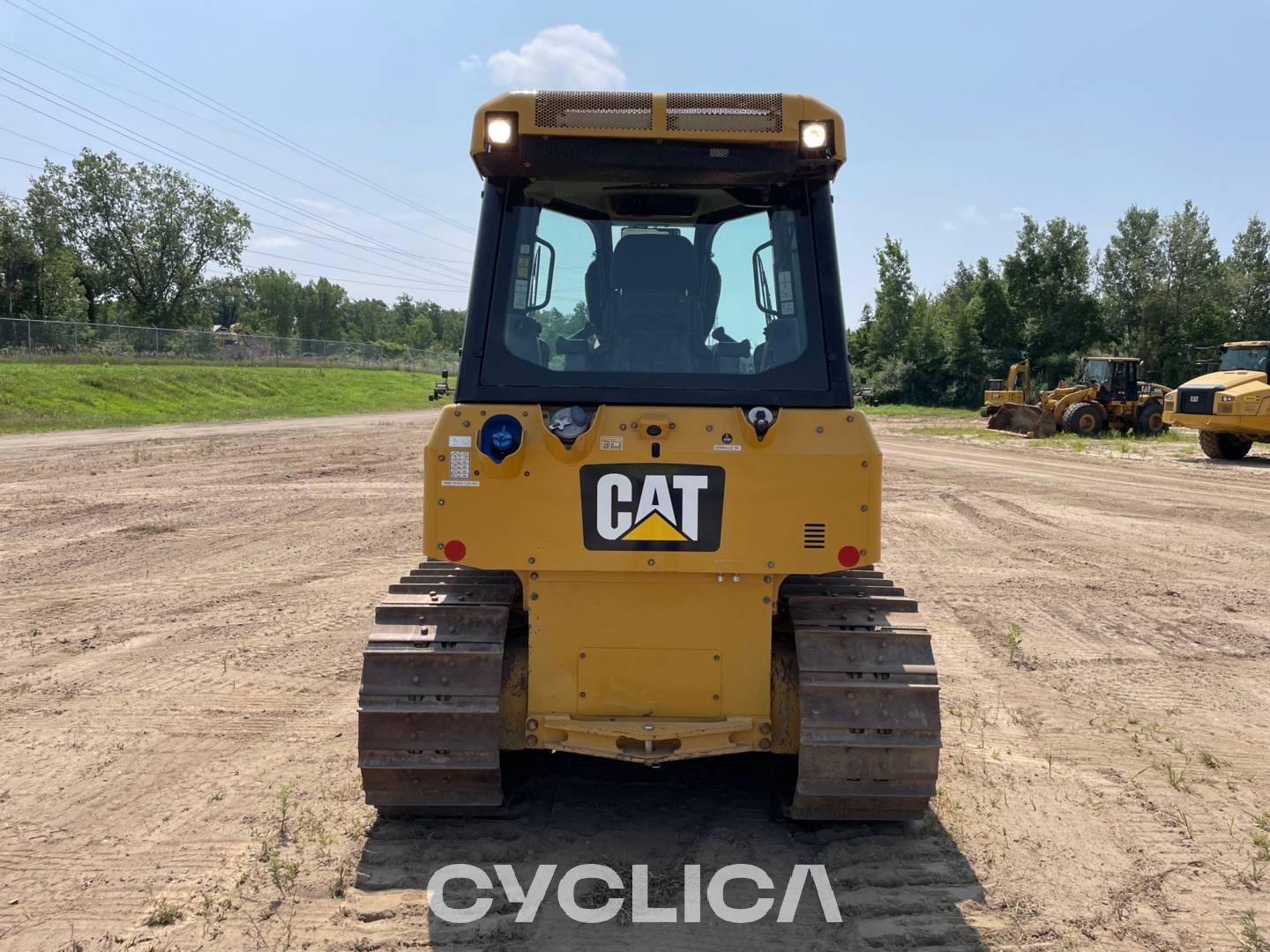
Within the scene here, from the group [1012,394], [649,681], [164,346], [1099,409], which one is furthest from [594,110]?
[164,346]

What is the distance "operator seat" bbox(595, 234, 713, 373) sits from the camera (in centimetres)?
388

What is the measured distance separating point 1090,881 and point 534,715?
223 centimetres

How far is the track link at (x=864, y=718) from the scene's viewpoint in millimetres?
3596

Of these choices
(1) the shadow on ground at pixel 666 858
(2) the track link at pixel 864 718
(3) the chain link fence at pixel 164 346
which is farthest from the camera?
(3) the chain link fence at pixel 164 346

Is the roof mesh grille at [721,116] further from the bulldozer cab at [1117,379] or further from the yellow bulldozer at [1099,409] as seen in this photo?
the bulldozer cab at [1117,379]

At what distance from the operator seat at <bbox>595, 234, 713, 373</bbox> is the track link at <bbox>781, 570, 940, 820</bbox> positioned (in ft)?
3.95

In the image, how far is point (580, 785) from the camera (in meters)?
4.38

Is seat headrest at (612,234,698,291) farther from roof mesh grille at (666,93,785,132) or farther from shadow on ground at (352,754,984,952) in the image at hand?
shadow on ground at (352,754,984,952)

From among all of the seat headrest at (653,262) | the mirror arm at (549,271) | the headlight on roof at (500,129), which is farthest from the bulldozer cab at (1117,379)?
the headlight on roof at (500,129)

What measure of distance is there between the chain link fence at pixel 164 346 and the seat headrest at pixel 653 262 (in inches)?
888

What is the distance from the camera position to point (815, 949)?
10.4 ft

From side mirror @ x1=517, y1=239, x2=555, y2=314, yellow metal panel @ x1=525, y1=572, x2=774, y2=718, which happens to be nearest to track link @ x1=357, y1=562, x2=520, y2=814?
yellow metal panel @ x1=525, y1=572, x2=774, y2=718

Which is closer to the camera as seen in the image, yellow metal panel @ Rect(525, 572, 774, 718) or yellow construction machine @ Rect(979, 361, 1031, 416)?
yellow metal panel @ Rect(525, 572, 774, 718)

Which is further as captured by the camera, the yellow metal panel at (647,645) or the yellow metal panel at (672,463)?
the yellow metal panel at (647,645)
